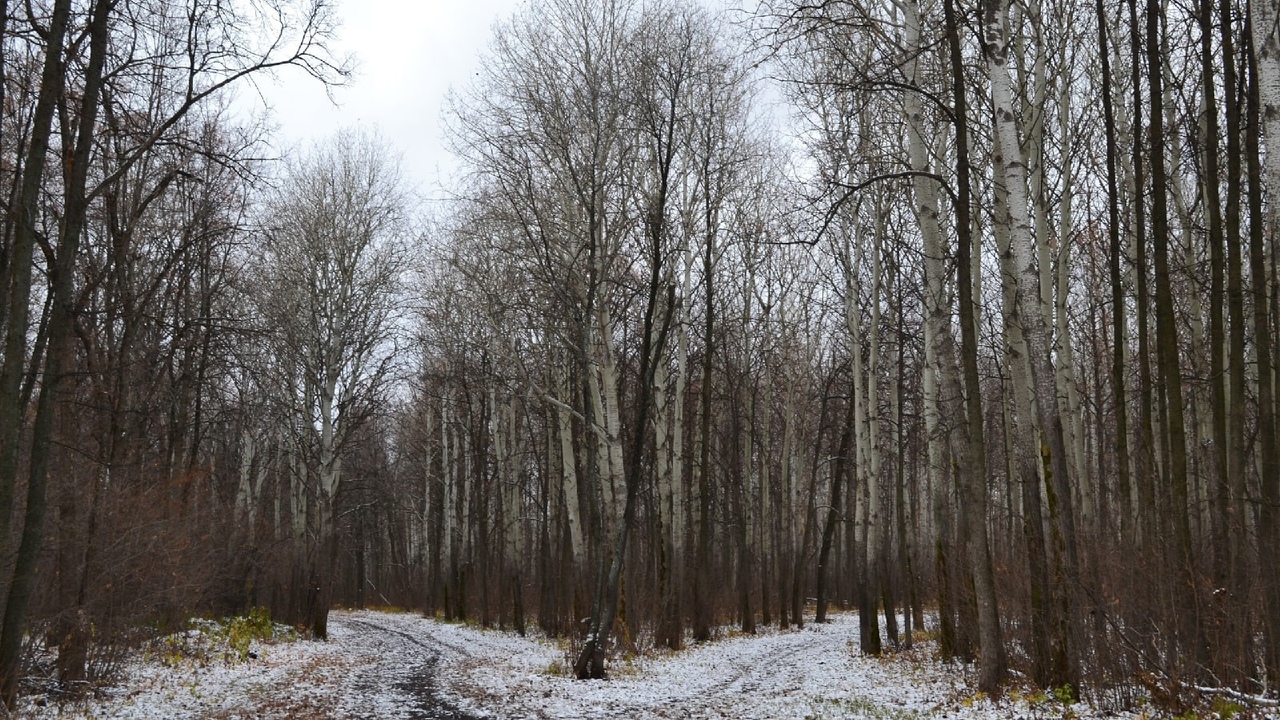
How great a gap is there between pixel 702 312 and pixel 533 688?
14287 mm

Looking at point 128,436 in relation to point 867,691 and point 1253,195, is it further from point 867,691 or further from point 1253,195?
point 1253,195

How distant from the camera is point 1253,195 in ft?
29.4

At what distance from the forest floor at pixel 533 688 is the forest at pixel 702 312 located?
0.70 metres

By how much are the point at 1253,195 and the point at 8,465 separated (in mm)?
12349

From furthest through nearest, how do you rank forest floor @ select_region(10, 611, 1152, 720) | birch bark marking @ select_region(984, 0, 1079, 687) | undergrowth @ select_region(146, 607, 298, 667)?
undergrowth @ select_region(146, 607, 298, 667) < forest floor @ select_region(10, 611, 1152, 720) < birch bark marking @ select_region(984, 0, 1079, 687)

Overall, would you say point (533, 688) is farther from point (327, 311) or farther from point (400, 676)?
point (327, 311)

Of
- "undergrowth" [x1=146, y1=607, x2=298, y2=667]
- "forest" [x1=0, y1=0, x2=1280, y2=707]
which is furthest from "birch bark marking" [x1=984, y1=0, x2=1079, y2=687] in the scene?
"undergrowth" [x1=146, y1=607, x2=298, y2=667]

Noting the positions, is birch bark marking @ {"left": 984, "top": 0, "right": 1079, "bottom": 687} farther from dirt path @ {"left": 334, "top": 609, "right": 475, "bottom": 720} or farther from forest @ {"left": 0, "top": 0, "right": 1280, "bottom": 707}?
dirt path @ {"left": 334, "top": 609, "right": 475, "bottom": 720}

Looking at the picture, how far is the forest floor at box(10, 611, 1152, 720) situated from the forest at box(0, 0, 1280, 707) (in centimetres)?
70

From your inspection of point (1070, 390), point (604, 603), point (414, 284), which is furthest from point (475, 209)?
point (1070, 390)

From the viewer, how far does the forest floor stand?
31.4 ft

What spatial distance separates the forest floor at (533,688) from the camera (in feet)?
31.4

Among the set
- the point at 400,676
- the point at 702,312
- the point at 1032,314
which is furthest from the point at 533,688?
the point at 702,312

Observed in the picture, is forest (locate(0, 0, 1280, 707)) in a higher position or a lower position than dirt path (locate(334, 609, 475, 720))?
higher
